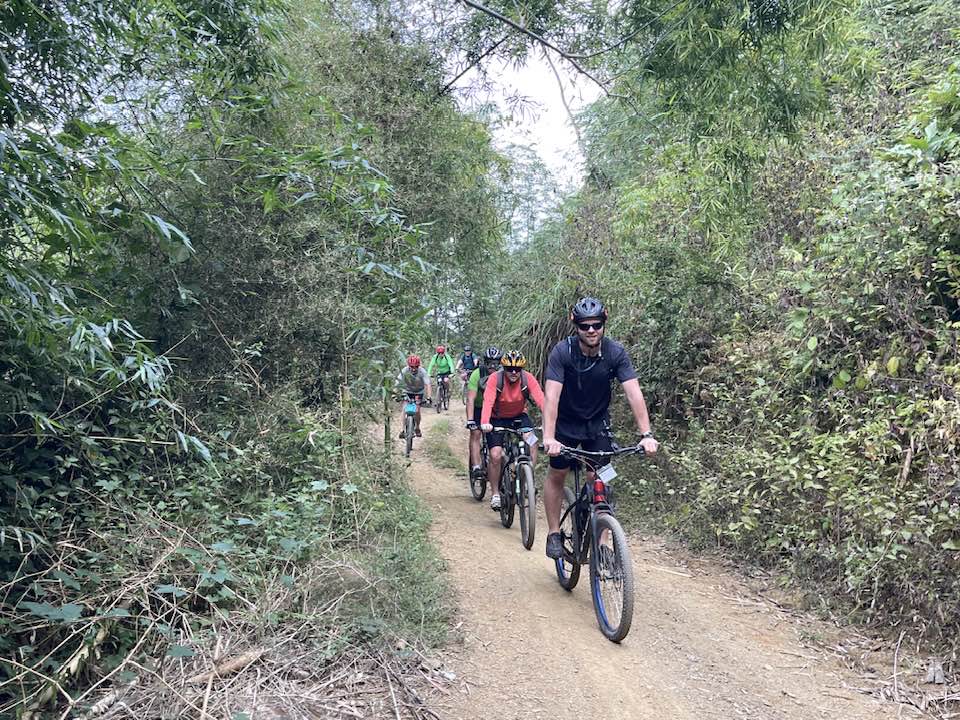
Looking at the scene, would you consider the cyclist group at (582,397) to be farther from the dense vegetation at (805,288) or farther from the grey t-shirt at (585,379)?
the dense vegetation at (805,288)

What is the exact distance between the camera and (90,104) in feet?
15.1

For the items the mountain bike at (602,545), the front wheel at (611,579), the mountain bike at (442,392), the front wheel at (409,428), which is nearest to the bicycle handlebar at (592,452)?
the mountain bike at (602,545)

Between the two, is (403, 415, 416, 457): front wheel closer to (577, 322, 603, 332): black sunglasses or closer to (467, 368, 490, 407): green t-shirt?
(467, 368, 490, 407): green t-shirt

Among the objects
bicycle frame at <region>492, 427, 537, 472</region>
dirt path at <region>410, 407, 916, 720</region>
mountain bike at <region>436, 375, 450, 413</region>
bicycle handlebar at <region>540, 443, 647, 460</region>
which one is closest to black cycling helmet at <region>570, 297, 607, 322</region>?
bicycle handlebar at <region>540, 443, 647, 460</region>

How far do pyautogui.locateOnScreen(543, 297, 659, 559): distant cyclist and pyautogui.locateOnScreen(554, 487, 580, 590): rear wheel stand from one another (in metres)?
0.28

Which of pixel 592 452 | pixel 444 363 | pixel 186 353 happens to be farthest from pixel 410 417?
pixel 592 452

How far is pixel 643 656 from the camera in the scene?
4602 mm

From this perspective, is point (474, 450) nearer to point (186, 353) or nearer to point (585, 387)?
point (186, 353)

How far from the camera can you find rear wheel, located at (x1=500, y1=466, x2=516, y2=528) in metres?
7.83

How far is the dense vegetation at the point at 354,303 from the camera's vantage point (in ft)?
12.9

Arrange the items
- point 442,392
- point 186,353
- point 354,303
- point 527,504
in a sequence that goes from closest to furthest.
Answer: point 186,353
point 354,303
point 527,504
point 442,392

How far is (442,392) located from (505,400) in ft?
43.8

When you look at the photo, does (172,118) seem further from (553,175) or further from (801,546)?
(553,175)

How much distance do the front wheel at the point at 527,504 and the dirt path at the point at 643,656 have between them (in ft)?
1.11
